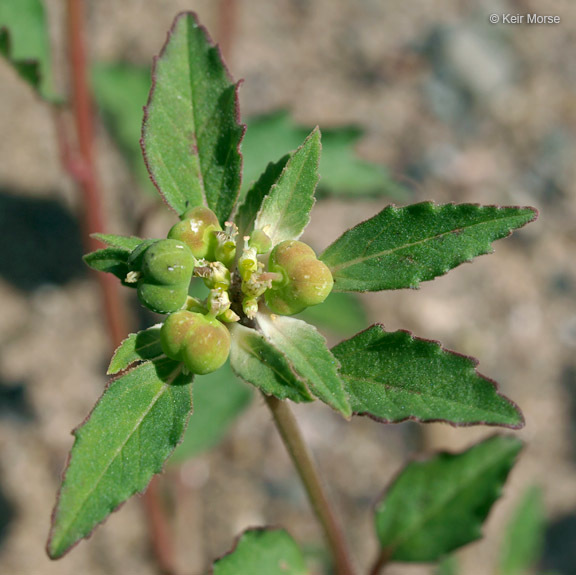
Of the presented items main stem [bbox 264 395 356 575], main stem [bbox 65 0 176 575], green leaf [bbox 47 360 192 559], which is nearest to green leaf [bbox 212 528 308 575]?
main stem [bbox 264 395 356 575]

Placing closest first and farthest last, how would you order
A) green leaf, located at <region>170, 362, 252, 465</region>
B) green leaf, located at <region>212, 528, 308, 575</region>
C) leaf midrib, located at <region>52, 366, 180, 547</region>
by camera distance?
leaf midrib, located at <region>52, 366, 180, 547</region> < green leaf, located at <region>212, 528, 308, 575</region> < green leaf, located at <region>170, 362, 252, 465</region>

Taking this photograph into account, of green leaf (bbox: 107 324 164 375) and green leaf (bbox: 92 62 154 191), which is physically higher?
green leaf (bbox: 92 62 154 191)

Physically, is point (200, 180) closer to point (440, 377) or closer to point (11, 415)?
point (440, 377)

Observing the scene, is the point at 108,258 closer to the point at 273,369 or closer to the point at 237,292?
the point at 237,292

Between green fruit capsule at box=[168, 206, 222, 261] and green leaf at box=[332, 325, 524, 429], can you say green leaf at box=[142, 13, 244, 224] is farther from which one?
green leaf at box=[332, 325, 524, 429]

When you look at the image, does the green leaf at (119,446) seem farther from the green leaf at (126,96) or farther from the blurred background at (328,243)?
the green leaf at (126,96)

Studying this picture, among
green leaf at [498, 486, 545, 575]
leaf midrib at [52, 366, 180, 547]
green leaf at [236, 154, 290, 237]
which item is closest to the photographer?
leaf midrib at [52, 366, 180, 547]

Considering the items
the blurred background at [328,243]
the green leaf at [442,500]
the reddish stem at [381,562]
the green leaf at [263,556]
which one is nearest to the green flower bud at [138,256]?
the green leaf at [263,556]

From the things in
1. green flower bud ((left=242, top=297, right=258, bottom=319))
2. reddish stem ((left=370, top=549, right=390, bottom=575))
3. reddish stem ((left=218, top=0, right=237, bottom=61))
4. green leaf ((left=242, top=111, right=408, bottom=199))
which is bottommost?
reddish stem ((left=370, top=549, right=390, bottom=575))
